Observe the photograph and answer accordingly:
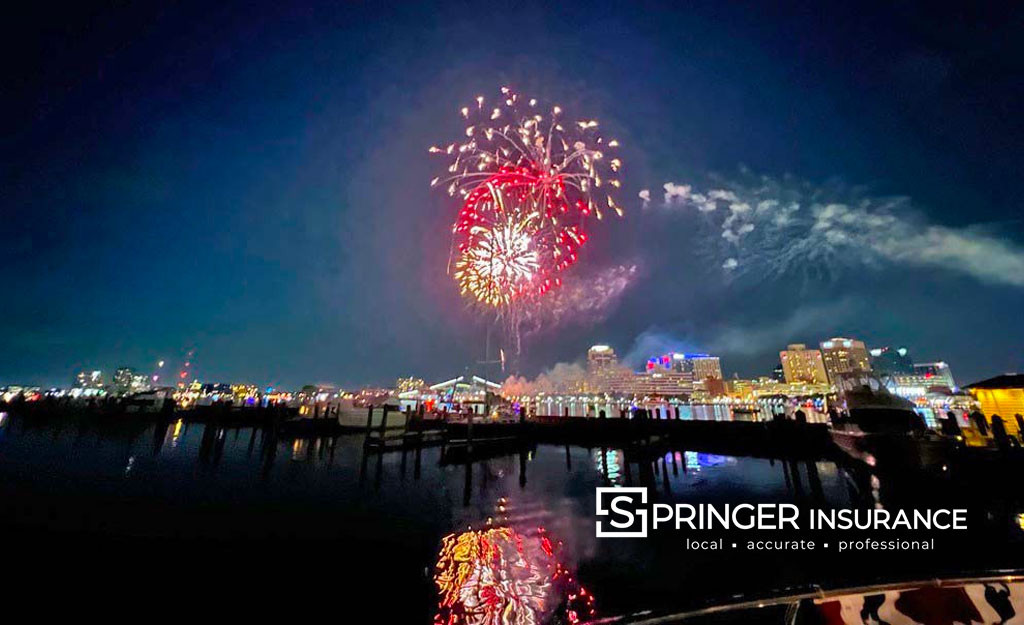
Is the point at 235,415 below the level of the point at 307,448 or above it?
above

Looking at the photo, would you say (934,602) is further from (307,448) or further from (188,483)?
(307,448)

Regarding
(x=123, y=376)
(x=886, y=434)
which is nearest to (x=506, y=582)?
(x=886, y=434)

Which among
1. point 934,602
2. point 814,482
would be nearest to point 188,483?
point 934,602

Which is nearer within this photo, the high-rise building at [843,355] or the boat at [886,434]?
the boat at [886,434]

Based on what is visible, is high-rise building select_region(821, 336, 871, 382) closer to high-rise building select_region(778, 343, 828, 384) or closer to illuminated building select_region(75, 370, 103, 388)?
high-rise building select_region(778, 343, 828, 384)

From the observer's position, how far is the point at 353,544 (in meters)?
12.1

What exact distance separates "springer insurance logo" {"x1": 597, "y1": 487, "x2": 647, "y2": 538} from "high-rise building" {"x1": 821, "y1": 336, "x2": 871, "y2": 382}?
14349 centimetres

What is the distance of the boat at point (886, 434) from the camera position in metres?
16.9

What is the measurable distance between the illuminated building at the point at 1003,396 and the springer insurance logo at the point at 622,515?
23341 millimetres

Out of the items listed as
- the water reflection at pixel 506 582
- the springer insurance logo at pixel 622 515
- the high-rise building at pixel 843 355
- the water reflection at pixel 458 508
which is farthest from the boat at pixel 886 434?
the high-rise building at pixel 843 355

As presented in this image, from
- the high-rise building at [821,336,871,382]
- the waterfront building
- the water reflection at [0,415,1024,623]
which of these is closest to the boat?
the water reflection at [0,415,1024,623]

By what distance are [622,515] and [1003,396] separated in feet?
86.2

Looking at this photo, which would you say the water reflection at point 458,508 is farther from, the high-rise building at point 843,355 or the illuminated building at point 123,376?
the illuminated building at point 123,376

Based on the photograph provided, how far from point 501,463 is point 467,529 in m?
17.9
